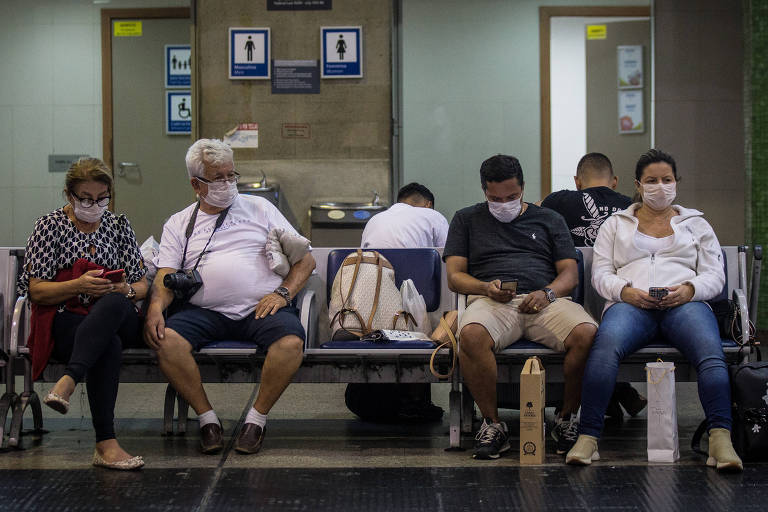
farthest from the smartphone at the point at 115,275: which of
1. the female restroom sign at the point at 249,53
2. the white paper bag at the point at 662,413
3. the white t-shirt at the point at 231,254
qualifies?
the female restroom sign at the point at 249,53

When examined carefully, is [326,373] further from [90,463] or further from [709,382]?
[709,382]

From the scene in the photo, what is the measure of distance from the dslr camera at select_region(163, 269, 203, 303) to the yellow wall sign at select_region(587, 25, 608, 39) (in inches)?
188

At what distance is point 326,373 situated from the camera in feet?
14.5

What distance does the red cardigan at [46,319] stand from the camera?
4227 mm

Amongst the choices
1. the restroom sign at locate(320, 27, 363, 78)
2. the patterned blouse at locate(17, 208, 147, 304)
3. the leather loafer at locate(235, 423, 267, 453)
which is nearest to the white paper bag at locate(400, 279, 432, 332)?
the leather loafer at locate(235, 423, 267, 453)

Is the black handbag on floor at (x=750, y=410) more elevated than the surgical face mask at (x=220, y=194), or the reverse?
the surgical face mask at (x=220, y=194)

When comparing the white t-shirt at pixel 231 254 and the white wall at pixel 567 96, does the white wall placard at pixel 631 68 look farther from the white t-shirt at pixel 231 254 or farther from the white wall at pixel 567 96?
the white t-shirt at pixel 231 254

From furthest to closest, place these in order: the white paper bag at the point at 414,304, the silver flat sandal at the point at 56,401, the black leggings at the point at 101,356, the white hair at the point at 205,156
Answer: the white paper bag at the point at 414,304
the white hair at the point at 205,156
the black leggings at the point at 101,356
the silver flat sandal at the point at 56,401

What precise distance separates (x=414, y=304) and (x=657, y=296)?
3.70ft

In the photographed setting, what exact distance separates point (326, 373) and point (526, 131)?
418 centimetres

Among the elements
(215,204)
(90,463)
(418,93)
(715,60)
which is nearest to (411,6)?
(418,93)

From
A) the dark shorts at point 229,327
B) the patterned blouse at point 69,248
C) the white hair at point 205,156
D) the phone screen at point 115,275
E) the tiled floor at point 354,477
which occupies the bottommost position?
the tiled floor at point 354,477

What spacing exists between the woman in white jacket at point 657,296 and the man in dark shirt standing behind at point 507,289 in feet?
0.48

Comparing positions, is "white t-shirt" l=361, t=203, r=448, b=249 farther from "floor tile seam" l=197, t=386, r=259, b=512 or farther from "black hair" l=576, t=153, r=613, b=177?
"floor tile seam" l=197, t=386, r=259, b=512
